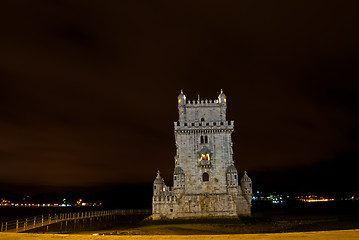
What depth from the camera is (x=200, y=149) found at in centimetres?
5216

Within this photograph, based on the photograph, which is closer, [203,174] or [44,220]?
[203,174]

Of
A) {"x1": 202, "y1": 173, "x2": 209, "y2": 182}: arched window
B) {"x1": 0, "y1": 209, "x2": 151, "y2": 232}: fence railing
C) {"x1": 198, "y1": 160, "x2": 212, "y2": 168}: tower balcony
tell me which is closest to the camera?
{"x1": 0, "y1": 209, "x2": 151, "y2": 232}: fence railing

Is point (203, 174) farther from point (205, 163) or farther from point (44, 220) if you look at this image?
point (44, 220)

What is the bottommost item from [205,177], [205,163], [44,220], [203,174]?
[44,220]

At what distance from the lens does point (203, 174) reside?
5159cm

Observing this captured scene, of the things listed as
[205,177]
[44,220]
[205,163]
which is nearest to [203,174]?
[205,177]

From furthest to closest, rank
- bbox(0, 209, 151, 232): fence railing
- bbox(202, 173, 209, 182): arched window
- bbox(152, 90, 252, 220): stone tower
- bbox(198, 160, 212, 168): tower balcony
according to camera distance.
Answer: bbox(202, 173, 209, 182): arched window, bbox(198, 160, 212, 168): tower balcony, bbox(152, 90, 252, 220): stone tower, bbox(0, 209, 151, 232): fence railing

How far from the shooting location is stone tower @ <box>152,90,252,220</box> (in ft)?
164

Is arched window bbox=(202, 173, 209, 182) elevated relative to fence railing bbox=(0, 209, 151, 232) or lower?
elevated

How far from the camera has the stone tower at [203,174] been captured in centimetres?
5012

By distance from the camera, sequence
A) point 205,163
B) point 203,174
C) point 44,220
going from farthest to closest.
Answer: point 44,220
point 203,174
point 205,163

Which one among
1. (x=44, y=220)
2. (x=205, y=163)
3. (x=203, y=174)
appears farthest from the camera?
(x=44, y=220)

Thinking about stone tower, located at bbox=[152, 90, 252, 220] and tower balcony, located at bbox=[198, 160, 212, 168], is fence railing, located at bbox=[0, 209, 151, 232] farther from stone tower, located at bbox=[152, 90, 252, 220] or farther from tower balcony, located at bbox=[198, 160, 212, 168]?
tower balcony, located at bbox=[198, 160, 212, 168]

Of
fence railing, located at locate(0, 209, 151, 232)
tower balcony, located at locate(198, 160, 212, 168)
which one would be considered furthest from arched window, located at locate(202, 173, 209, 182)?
fence railing, located at locate(0, 209, 151, 232)
